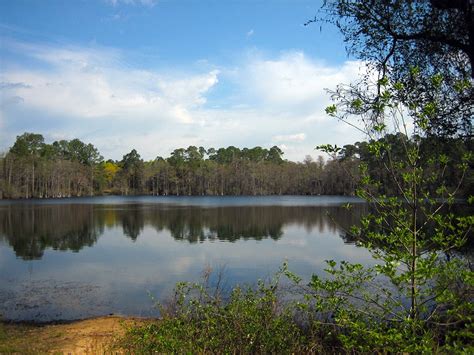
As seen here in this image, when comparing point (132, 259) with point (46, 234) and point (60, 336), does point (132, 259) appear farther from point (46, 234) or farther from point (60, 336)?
point (46, 234)

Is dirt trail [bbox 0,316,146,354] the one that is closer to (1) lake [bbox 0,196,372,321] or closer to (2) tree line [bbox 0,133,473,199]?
(1) lake [bbox 0,196,372,321]

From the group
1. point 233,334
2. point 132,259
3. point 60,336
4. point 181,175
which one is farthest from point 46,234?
point 181,175

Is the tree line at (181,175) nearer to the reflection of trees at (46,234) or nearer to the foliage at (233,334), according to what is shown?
the reflection of trees at (46,234)

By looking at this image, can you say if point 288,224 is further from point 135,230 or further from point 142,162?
point 142,162

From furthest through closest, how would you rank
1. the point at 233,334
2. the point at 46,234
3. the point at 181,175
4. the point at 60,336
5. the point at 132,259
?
the point at 181,175, the point at 46,234, the point at 132,259, the point at 60,336, the point at 233,334

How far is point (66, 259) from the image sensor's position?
23.1m

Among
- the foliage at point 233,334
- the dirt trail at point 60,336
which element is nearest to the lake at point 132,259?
the dirt trail at point 60,336

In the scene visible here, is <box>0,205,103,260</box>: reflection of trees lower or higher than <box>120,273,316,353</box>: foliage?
lower

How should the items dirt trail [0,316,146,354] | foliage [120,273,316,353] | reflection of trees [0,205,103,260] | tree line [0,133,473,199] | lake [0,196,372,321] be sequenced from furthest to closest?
tree line [0,133,473,199] < reflection of trees [0,205,103,260] < lake [0,196,372,321] < dirt trail [0,316,146,354] < foliage [120,273,316,353]

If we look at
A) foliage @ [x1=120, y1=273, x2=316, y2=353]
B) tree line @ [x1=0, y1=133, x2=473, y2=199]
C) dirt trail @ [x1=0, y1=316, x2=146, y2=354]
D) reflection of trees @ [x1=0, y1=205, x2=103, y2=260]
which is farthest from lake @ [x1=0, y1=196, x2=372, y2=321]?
tree line @ [x1=0, y1=133, x2=473, y2=199]

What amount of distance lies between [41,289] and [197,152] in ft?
402

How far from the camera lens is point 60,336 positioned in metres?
10.4

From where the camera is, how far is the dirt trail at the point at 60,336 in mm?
9039

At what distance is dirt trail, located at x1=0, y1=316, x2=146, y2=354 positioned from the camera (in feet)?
29.7
